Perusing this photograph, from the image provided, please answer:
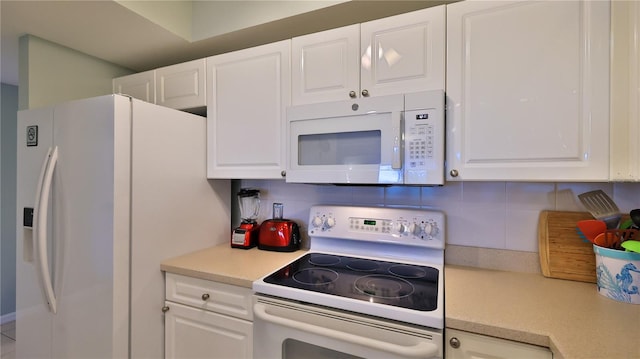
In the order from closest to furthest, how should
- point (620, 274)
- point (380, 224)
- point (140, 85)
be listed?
point (620, 274) → point (380, 224) → point (140, 85)

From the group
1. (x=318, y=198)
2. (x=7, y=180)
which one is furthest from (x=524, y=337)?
(x=7, y=180)

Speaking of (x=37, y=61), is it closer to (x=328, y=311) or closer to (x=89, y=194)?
(x=89, y=194)

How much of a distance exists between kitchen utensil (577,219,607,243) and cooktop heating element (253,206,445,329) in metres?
0.50

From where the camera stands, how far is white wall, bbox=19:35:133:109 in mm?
1640

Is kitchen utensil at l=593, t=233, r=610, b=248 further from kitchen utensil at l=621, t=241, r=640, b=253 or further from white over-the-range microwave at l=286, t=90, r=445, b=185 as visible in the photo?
white over-the-range microwave at l=286, t=90, r=445, b=185

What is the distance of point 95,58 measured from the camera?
1956 mm

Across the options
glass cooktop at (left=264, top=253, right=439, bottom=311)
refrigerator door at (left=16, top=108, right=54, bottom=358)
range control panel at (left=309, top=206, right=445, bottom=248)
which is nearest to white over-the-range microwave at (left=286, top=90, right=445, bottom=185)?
range control panel at (left=309, top=206, right=445, bottom=248)

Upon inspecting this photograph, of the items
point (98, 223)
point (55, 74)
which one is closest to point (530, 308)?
point (98, 223)

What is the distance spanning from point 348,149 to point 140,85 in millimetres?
1544

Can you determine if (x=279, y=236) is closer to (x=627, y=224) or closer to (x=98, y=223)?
(x=98, y=223)

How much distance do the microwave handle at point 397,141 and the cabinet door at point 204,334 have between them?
3.00 ft

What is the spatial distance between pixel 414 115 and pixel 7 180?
148 inches

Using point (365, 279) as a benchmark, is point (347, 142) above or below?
above

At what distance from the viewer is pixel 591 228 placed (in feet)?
3.53
